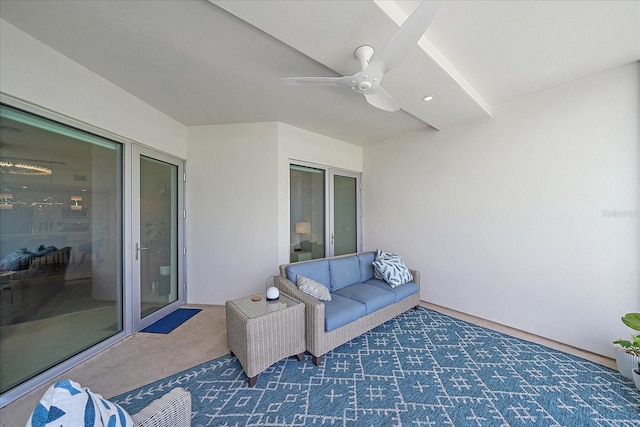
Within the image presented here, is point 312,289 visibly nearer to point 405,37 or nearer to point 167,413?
point 167,413

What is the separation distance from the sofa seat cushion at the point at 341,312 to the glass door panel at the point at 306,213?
142 cm

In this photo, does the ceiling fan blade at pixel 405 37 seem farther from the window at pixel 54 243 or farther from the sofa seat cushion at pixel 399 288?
the window at pixel 54 243

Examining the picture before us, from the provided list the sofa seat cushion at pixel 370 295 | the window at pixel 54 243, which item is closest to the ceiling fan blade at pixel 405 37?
the sofa seat cushion at pixel 370 295

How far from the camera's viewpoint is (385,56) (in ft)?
4.95

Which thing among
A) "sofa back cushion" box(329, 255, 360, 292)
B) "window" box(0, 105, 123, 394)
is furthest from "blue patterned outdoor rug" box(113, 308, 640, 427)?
"window" box(0, 105, 123, 394)

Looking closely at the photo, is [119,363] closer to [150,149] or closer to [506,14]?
[150,149]

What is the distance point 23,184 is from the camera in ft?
6.34

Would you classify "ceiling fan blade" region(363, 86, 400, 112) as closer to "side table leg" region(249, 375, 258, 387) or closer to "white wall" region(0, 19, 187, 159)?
"side table leg" region(249, 375, 258, 387)

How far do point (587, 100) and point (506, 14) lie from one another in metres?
1.56

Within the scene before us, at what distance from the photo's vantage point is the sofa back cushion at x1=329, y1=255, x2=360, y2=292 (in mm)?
3061

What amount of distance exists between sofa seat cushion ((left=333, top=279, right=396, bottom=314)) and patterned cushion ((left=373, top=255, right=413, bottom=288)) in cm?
13

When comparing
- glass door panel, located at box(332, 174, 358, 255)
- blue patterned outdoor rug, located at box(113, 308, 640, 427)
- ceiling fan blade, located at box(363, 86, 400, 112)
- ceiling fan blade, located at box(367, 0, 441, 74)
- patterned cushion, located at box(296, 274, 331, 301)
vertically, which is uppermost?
ceiling fan blade, located at box(367, 0, 441, 74)

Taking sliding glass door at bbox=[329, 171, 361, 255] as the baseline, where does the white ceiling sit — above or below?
above

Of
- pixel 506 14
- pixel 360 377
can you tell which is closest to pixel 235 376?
pixel 360 377
